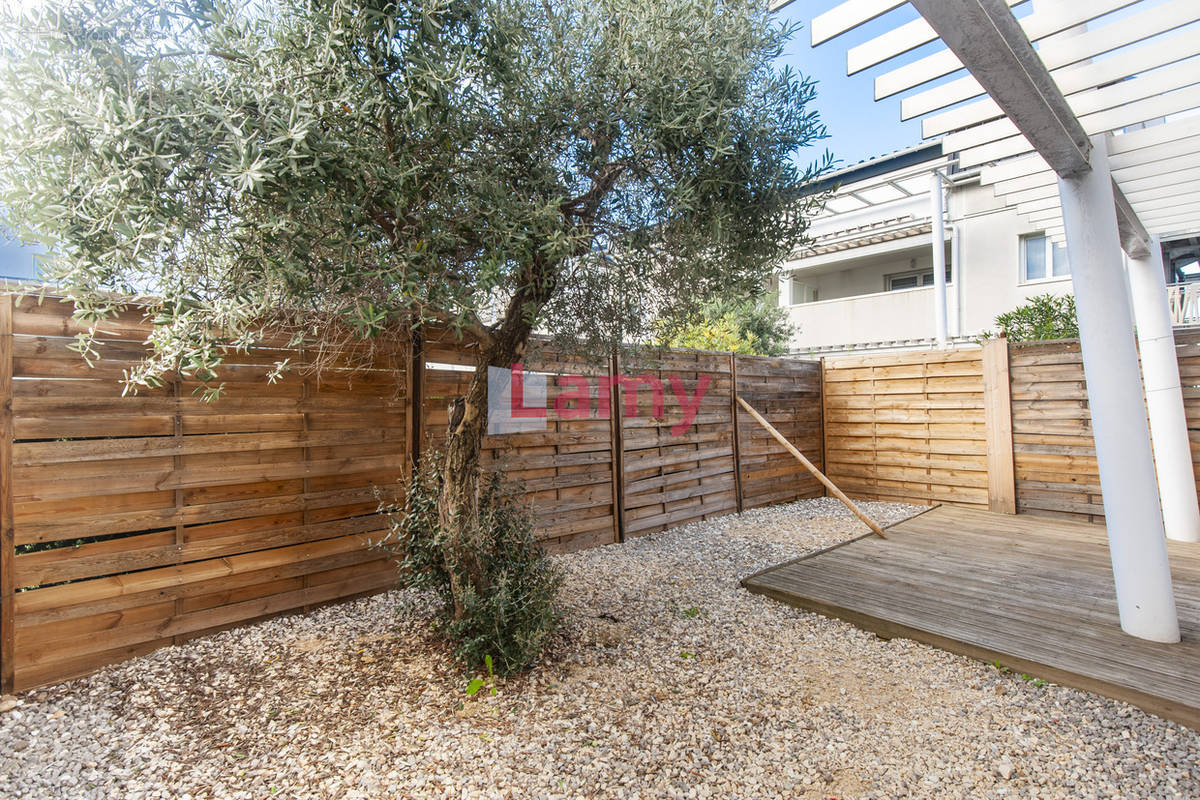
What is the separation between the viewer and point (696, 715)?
2.23m

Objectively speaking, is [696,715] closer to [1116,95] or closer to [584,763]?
[584,763]

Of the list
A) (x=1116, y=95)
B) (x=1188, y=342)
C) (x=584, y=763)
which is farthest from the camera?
(x=1188, y=342)

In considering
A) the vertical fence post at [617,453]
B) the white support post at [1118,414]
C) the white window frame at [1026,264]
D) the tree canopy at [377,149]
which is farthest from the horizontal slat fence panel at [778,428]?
the white window frame at [1026,264]

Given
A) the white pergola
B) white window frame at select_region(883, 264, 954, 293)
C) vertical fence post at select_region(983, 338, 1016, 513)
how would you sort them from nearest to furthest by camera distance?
the white pergola → vertical fence post at select_region(983, 338, 1016, 513) → white window frame at select_region(883, 264, 954, 293)

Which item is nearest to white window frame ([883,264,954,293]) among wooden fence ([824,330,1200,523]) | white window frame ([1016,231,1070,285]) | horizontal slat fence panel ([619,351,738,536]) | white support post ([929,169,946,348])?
white window frame ([1016,231,1070,285])

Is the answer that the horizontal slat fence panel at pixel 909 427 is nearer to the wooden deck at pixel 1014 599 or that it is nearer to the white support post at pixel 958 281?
the wooden deck at pixel 1014 599

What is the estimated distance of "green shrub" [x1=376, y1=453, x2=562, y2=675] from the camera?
2.48 metres

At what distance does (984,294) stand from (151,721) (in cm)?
1186

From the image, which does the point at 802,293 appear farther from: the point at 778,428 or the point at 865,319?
the point at 778,428

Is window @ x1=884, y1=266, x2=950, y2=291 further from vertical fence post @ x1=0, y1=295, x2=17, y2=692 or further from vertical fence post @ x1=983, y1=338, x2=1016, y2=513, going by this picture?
vertical fence post @ x1=0, y1=295, x2=17, y2=692

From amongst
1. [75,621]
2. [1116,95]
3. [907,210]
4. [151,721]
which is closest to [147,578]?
[75,621]

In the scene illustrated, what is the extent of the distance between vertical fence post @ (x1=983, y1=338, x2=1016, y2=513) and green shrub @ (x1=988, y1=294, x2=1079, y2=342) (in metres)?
1.00

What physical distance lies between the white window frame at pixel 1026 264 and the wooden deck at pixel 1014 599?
18.0 ft

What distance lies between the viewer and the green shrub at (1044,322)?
6742 millimetres
